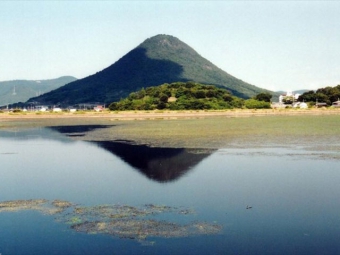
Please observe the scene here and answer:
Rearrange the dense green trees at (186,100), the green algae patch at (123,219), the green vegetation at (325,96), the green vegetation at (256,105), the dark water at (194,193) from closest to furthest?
the dark water at (194,193), the green algae patch at (123,219), the dense green trees at (186,100), the green vegetation at (256,105), the green vegetation at (325,96)

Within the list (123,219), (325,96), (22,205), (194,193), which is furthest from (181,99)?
(123,219)

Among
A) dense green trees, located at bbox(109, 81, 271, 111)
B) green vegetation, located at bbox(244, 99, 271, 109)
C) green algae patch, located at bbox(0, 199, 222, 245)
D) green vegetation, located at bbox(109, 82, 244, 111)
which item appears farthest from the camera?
green vegetation, located at bbox(244, 99, 271, 109)

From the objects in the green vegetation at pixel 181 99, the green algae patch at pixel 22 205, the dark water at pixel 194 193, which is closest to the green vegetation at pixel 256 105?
the green vegetation at pixel 181 99

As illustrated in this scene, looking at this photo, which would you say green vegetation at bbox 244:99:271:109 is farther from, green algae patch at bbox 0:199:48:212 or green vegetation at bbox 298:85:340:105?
green algae patch at bbox 0:199:48:212

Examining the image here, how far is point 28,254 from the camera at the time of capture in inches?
407

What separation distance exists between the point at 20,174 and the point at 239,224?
43.8ft

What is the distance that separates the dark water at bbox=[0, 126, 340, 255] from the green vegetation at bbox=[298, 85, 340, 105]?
130985 millimetres

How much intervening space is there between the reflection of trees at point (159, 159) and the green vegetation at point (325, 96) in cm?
13265

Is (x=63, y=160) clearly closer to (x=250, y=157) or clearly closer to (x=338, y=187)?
(x=250, y=157)

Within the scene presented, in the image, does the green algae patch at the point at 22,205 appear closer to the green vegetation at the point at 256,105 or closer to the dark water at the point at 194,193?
the dark water at the point at 194,193

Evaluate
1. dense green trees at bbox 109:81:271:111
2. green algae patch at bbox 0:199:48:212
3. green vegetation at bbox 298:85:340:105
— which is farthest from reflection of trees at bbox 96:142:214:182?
green vegetation at bbox 298:85:340:105

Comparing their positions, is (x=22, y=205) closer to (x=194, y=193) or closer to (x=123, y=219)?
(x=123, y=219)

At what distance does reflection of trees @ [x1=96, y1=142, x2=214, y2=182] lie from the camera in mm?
20664

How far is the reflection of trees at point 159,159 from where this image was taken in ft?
67.8
